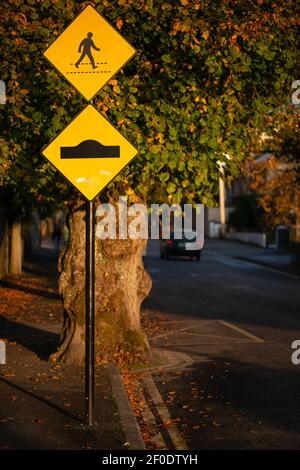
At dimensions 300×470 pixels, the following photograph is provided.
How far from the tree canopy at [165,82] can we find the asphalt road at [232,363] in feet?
8.27

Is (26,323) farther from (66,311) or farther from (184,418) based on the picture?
(184,418)

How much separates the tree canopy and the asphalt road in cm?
252

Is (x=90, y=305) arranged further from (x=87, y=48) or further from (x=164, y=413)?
(x=87, y=48)

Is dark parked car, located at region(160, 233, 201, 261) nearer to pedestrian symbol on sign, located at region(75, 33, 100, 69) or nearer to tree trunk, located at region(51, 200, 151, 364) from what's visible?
tree trunk, located at region(51, 200, 151, 364)

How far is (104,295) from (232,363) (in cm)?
217

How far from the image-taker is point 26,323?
17719mm

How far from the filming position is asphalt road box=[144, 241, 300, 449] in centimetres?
856

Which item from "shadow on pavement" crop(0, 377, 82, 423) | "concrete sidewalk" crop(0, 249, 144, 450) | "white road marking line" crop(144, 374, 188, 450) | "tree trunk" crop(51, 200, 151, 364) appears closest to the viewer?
"concrete sidewalk" crop(0, 249, 144, 450)

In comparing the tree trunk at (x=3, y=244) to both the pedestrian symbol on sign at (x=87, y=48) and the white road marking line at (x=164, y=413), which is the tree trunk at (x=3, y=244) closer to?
the white road marking line at (x=164, y=413)

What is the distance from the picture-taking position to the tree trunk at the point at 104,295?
12.7m

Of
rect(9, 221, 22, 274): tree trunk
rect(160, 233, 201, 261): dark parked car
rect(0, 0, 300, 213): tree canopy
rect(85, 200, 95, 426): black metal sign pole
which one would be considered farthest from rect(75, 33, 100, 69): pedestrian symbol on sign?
rect(160, 233, 201, 261): dark parked car


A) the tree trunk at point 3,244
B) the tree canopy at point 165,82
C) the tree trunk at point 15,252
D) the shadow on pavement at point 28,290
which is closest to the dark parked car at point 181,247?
the tree trunk at point 15,252

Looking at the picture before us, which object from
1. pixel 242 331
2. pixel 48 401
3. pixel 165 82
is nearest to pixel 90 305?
pixel 48 401

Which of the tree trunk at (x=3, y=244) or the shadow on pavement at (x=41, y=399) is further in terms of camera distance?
the tree trunk at (x=3, y=244)
